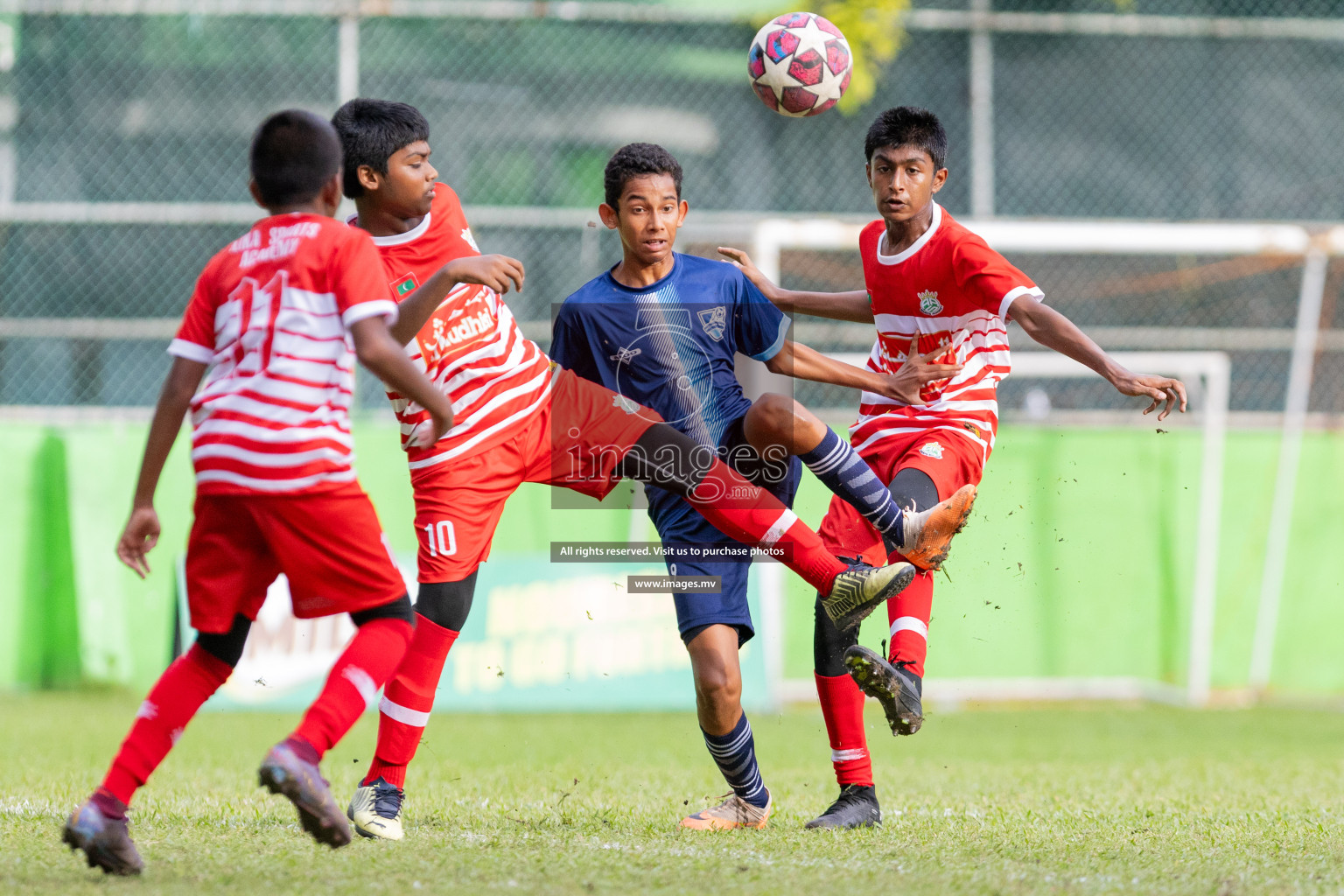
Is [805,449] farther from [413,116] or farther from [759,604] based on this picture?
[759,604]

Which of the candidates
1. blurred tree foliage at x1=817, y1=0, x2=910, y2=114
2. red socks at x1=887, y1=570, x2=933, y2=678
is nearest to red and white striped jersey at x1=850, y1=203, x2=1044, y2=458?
red socks at x1=887, y1=570, x2=933, y2=678

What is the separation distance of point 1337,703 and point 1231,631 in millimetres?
978

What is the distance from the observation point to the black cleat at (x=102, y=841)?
3.18 meters

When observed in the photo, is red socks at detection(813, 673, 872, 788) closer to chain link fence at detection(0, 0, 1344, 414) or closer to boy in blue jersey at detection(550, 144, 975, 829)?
boy in blue jersey at detection(550, 144, 975, 829)

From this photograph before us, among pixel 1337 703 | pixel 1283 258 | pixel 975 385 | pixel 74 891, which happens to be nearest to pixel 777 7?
pixel 1283 258

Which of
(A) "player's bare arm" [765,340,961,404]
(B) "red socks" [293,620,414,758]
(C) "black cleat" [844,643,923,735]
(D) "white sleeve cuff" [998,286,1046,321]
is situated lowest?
(C) "black cleat" [844,643,923,735]

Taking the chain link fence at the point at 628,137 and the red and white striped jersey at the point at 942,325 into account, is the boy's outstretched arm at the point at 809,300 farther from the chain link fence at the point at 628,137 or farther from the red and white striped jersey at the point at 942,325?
the chain link fence at the point at 628,137

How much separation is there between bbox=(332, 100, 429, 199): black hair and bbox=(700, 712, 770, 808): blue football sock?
218 cm

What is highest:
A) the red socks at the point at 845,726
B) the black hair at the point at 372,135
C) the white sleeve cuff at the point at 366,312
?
the black hair at the point at 372,135

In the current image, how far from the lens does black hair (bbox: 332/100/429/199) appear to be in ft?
14.3

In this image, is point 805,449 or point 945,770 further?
point 945,770

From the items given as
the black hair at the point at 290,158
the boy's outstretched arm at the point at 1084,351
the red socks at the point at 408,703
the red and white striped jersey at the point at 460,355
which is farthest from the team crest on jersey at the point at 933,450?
the black hair at the point at 290,158

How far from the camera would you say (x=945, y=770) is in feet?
21.5

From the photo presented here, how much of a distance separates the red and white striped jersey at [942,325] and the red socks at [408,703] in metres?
1.70
